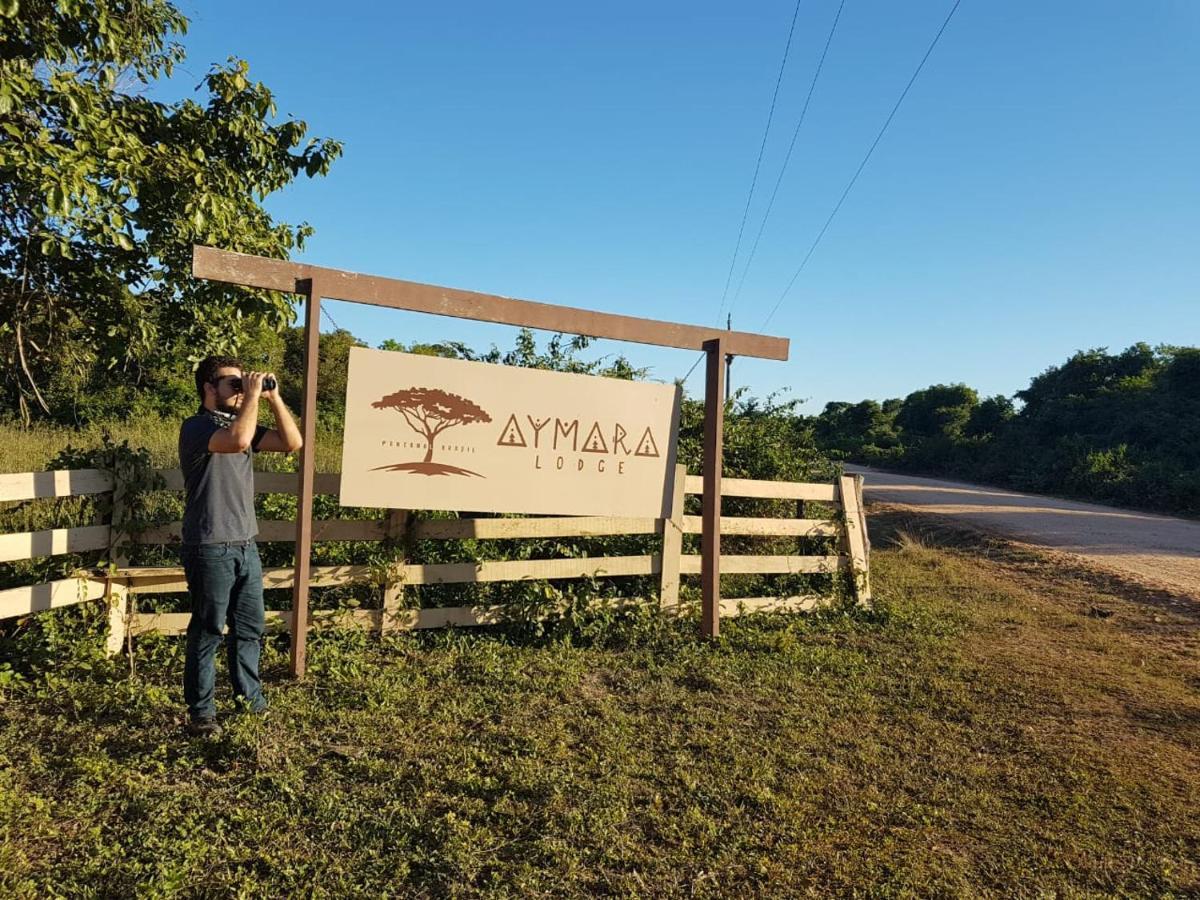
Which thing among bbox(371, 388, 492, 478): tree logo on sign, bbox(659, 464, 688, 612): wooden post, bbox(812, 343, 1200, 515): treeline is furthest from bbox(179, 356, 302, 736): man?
bbox(812, 343, 1200, 515): treeline

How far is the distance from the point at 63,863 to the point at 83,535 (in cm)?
249

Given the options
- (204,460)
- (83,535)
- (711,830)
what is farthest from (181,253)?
(711,830)

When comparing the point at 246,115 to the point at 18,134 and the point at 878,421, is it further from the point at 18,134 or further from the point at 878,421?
the point at 878,421

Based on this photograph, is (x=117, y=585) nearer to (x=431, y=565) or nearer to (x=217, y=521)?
(x=217, y=521)

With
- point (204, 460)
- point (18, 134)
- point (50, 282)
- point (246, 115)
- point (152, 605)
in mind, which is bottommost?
point (152, 605)

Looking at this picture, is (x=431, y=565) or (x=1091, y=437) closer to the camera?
(x=431, y=565)

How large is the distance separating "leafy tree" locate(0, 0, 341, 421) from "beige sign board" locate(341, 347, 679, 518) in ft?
6.01

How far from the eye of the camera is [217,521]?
3635 mm

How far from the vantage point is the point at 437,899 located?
2564 mm

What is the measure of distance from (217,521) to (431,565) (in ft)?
6.47

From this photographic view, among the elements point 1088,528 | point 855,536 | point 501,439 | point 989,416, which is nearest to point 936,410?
point 989,416

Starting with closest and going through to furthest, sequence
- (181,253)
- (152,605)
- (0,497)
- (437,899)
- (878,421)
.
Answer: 1. (437,899)
2. (0,497)
3. (152,605)
4. (181,253)
5. (878,421)

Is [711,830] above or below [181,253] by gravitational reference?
below

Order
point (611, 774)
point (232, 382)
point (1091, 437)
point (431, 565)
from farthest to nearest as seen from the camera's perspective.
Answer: point (1091, 437) < point (431, 565) < point (232, 382) < point (611, 774)
